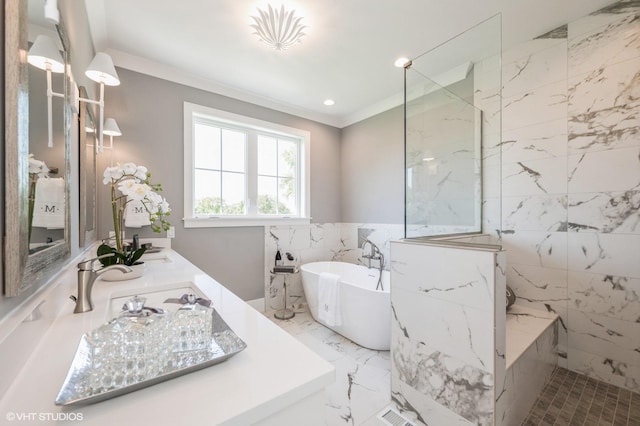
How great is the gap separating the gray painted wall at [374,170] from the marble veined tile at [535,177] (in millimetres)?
1084

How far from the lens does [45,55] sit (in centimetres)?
83

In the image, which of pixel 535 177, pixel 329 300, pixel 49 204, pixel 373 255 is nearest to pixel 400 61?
pixel 535 177

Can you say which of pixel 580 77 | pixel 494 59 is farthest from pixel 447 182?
pixel 580 77

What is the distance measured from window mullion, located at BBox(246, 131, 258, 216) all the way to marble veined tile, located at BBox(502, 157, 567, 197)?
267 centimetres

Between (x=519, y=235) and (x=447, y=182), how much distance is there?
84 centimetres

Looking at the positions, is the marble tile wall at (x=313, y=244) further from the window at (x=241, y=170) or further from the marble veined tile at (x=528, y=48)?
the marble veined tile at (x=528, y=48)

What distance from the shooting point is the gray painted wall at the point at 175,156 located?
240 centimetres

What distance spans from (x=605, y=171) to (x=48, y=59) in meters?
3.16

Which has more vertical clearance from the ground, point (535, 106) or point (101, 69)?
point (535, 106)

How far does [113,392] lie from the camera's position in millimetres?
478

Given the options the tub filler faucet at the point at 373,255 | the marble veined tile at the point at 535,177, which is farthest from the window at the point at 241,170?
the marble veined tile at the point at 535,177

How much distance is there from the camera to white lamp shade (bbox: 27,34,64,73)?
0.75 meters

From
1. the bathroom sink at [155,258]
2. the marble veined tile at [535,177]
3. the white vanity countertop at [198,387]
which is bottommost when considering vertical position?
the bathroom sink at [155,258]

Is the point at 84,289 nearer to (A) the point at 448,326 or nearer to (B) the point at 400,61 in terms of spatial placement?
(A) the point at 448,326
